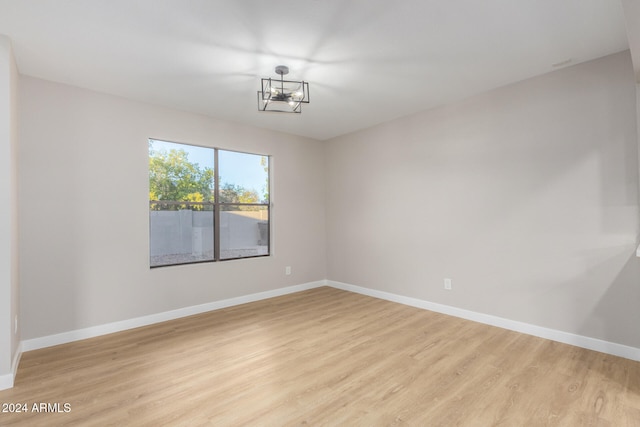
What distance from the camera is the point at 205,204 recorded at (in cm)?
419

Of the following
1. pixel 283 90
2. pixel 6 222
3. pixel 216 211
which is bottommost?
pixel 6 222

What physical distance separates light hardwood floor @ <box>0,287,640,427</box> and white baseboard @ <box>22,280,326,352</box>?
4.4 inches

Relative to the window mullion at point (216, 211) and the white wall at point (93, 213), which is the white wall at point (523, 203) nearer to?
the window mullion at point (216, 211)

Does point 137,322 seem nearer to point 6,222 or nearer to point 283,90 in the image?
point 6,222

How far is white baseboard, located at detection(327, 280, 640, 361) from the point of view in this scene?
2.65 metres

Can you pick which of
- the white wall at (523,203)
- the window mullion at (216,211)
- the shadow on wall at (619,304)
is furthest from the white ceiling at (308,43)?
the shadow on wall at (619,304)

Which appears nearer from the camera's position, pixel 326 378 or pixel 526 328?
pixel 326 378

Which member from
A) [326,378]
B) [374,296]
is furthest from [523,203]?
[326,378]

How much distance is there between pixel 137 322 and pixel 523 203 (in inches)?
176

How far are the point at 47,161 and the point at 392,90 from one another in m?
3.66

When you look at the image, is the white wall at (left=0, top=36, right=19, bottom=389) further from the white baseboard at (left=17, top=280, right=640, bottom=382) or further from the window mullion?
the window mullion

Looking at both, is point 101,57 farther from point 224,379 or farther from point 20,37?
point 224,379

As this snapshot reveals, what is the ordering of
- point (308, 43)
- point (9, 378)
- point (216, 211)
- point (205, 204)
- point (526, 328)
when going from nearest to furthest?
point (9, 378), point (308, 43), point (526, 328), point (205, 204), point (216, 211)

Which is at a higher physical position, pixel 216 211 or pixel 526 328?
pixel 216 211
